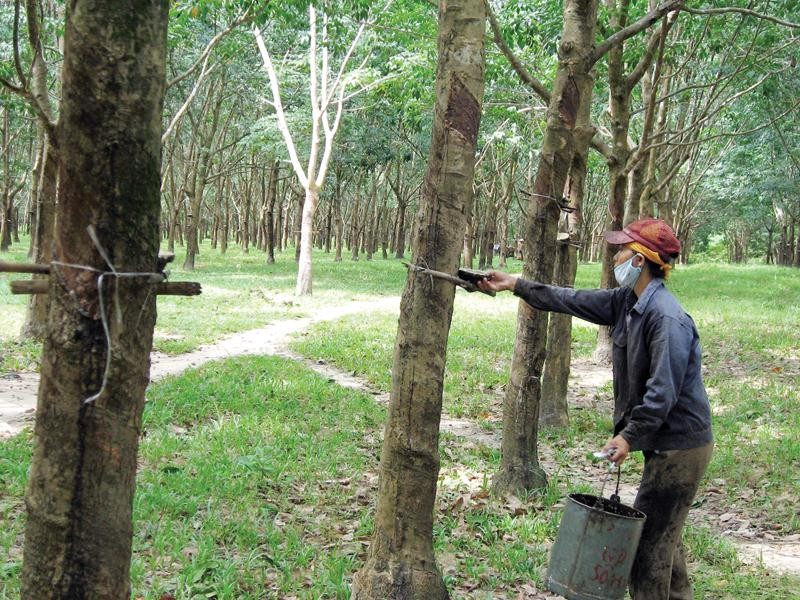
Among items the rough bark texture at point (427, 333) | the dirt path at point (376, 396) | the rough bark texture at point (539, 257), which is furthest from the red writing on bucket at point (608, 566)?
the rough bark texture at point (539, 257)

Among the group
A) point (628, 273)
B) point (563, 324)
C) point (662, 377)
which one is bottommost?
point (563, 324)

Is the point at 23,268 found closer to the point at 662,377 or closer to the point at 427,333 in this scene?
the point at 427,333

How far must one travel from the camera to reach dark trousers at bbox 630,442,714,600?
3.49 meters

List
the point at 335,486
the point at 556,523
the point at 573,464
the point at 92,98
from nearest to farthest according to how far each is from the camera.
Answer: the point at 92,98 < the point at 556,523 < the point at 335,486 < the point at 573,464

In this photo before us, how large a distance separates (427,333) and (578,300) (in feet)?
2.84

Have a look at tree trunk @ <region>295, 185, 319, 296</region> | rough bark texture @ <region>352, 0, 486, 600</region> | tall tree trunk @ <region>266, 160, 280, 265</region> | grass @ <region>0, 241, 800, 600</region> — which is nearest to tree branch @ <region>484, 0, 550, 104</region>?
Result: rough bark texture @ <region>352, 0, 486, 600</region>

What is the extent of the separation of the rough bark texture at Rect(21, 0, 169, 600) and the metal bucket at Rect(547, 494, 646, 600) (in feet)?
6.61

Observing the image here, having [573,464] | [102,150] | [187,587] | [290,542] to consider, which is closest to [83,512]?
[102,150]

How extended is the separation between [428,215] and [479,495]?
117 inches

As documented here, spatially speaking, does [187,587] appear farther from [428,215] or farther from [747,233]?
[747,233]

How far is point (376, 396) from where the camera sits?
925 centimetres

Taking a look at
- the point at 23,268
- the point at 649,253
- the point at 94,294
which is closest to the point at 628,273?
the point at 649,253

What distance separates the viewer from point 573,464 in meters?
7.06

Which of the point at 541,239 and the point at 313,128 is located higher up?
the point at 313,128
